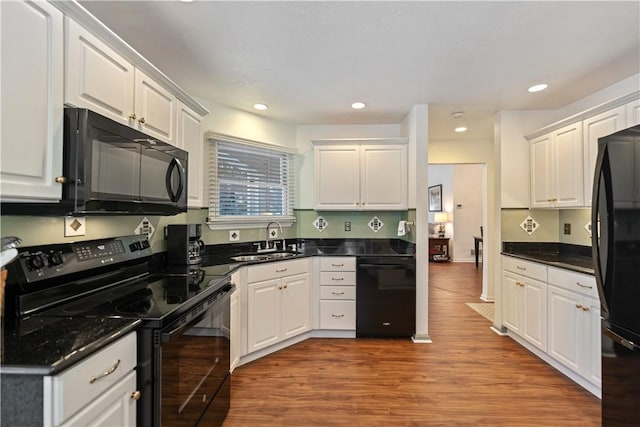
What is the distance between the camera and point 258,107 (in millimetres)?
3322

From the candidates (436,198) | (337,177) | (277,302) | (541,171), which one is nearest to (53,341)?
(277,302)

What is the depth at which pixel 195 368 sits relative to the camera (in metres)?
1.55

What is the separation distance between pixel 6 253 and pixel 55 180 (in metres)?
0.38

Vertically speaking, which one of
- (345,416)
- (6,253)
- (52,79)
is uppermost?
(52,79)

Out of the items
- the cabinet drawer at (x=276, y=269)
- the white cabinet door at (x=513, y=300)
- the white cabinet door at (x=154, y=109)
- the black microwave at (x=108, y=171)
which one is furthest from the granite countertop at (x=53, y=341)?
the white cabinet door at (x=513, y=300)

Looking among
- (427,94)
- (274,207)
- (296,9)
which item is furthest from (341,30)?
(274,207)

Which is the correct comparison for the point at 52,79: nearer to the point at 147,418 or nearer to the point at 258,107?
the point at 147,418

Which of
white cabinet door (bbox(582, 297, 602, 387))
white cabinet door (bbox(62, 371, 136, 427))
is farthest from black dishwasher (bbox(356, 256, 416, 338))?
white cabinet door (bbox(62, 371, 136, 427))

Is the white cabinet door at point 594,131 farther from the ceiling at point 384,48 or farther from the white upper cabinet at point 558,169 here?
the ceiling at point 384,48

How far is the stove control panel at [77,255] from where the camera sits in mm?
1376

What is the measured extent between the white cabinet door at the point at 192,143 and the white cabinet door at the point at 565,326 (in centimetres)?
303

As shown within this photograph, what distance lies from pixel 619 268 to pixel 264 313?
97.6 inches

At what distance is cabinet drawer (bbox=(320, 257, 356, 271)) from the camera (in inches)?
132

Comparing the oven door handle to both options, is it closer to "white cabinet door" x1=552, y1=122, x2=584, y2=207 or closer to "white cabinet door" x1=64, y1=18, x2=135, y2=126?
"white cabinet door" x1=64, y1=18, x2=135, y2=126
